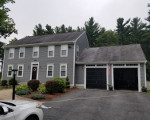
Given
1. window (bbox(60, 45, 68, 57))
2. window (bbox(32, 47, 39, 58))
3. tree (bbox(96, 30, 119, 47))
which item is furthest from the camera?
tree (bbox(96, 30, 119, 47))

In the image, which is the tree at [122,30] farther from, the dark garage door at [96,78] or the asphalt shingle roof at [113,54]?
the dark garage door at [96,78]

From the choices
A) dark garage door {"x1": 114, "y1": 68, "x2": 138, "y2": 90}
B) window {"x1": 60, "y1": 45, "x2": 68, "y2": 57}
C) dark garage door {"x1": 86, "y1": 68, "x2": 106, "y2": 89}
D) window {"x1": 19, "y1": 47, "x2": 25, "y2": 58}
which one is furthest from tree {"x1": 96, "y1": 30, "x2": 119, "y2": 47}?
window {"x1": 19, "y1": 47, "x2": 25, "y2": 58}

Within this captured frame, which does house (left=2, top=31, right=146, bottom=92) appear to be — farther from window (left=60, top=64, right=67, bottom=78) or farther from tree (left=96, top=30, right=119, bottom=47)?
tree (left=96, top=30, right=119, bottom=47)

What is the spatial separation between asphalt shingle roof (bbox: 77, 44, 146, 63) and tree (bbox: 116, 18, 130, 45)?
658 inches

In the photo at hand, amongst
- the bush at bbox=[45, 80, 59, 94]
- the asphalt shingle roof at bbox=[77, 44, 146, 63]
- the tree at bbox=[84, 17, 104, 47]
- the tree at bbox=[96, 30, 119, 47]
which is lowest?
the bush at bbox=[45, 80, 59, 94]

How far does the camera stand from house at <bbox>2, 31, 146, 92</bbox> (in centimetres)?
1362

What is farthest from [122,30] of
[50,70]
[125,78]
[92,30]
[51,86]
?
[51,86]

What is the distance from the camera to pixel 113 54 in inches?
594

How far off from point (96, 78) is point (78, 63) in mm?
2865

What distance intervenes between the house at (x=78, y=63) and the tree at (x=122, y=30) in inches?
656

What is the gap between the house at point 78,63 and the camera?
13.6m

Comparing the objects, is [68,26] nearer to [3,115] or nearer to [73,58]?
[73,58]

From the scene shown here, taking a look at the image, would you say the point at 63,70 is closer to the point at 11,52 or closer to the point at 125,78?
the point at 125,78

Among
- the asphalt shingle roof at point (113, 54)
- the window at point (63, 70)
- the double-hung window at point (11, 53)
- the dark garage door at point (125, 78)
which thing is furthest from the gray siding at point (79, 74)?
the double-hung window at point (11, 53)
